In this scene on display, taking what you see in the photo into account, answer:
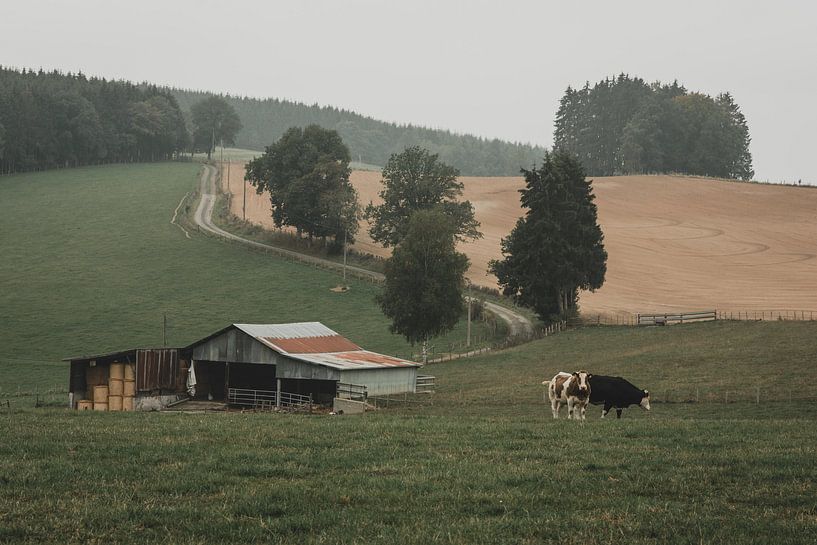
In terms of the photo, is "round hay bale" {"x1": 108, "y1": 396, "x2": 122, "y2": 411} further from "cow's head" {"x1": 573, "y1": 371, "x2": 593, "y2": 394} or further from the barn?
"cow's head" {"x1": 573, "y1": 371, "x2": 593, "y2": 394}

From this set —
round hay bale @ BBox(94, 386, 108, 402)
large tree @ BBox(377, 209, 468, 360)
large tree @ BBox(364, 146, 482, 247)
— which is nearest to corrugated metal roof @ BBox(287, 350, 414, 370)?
round hay bale @ BBox(94, 386, 108, 402)

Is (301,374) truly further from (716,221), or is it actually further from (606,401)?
(716,221)

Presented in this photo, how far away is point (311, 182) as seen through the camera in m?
114

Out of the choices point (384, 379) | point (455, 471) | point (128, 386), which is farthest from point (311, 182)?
point (455, 471)

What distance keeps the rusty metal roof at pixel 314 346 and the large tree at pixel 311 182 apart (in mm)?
50896

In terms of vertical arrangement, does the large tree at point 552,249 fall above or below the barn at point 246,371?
above

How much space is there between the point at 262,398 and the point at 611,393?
24.3m

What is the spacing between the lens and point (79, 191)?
158m

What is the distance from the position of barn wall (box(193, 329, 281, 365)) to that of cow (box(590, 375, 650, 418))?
22717mm

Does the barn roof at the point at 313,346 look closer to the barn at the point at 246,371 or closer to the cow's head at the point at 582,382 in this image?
the barn at the point at 246,371

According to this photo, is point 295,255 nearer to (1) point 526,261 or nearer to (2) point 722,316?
(1) point 526,261

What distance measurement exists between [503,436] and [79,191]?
14711cm

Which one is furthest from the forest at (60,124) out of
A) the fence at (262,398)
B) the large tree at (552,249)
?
the fence at (262,398)

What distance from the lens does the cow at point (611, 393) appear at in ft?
110
